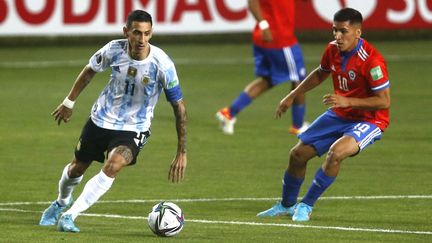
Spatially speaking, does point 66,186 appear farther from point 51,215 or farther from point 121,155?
point 121,155

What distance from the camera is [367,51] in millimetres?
11867

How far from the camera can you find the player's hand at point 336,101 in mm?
11062

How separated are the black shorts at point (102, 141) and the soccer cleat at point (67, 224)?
684 millimetres

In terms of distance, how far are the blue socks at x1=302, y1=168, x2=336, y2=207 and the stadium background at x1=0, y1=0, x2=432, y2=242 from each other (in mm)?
261

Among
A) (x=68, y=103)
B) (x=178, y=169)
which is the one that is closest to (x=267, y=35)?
(x=68, y=103)

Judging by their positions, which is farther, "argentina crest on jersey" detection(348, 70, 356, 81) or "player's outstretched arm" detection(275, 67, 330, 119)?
"player's outstretched arm" detection(275, 67, 330, 119)

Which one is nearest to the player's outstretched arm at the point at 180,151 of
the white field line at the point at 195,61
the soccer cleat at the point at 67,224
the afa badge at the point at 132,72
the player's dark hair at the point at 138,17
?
the afa badge at the point at 132,72

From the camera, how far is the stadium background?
458 inches

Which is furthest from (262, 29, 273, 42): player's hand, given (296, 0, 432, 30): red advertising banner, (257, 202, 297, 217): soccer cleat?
(296, 0, 432, 30): red advertising banner

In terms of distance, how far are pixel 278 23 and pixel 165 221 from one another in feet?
29.2

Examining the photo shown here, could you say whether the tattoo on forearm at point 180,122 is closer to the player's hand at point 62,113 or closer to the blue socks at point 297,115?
the player's hand at point 62,113

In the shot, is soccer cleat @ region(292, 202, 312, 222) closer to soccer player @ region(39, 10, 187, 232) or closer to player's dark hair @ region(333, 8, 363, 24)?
soccer player @ region(39, 10, 187, 232)

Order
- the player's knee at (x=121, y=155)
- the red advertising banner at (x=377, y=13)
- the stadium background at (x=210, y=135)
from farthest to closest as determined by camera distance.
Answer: the red advertising banner at (x=377, y=13) → the stadium background at (x=210, y=135) → the player's knee at (x=121, y=155)

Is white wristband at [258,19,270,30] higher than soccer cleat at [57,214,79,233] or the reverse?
the reverse
